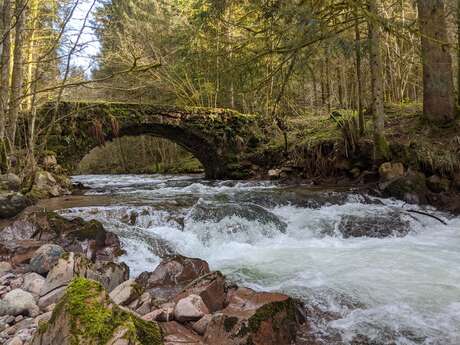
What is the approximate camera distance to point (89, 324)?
71.6 inches

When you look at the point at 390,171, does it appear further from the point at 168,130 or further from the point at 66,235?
the point at 168,130

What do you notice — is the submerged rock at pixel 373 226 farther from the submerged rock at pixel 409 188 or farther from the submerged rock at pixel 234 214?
the submerged rock at pixel 409 188

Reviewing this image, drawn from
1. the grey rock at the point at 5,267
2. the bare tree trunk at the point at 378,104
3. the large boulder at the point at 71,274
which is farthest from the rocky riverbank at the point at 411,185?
the grey rock at the point at 5,267

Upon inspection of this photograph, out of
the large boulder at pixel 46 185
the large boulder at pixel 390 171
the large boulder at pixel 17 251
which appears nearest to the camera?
the large boulder at pixel 17 251

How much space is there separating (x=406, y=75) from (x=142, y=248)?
→ 12278 mm

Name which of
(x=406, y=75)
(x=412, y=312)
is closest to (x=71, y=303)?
(x=412, y=312)

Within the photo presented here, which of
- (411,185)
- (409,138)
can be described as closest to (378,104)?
(409,138)

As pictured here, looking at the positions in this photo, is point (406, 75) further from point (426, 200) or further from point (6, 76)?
point (6, 76)

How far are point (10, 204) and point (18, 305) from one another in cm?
307

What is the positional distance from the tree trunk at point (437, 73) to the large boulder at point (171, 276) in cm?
678

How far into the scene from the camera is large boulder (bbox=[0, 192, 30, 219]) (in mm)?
5191

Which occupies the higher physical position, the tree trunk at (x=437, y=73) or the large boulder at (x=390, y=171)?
the tree trunk at (x=437, y=73)

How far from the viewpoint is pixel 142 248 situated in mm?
4477

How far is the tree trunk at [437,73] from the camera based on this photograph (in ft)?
26.0
